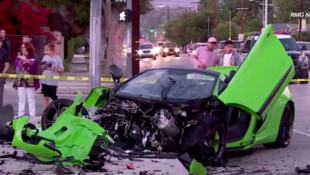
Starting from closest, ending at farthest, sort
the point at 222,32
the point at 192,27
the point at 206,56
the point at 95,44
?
the point at 95,44 < the point at 206,56 < the point at 222,32 < the point at 192,27

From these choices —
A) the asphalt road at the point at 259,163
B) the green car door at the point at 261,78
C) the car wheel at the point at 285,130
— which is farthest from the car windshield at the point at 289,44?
the green car door at the point at 261,78

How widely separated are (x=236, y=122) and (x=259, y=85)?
77 centimetres

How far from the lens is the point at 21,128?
762 centimetres

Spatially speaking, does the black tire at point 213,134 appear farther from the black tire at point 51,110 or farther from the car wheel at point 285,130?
the black tire at point 51,110

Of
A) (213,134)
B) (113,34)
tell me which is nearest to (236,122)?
(213,134)

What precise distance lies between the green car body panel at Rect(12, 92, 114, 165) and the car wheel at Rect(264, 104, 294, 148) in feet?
11.9

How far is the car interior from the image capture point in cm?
928

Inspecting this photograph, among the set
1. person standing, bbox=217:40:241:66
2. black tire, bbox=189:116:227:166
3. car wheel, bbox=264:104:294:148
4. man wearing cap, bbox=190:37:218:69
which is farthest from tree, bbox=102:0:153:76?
black tire, bbox=189:116:227:166

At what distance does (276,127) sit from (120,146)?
2812 mm

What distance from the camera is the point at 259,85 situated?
8930 millimetres

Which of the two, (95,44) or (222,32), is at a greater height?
(222,32)

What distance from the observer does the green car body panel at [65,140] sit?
743 cm

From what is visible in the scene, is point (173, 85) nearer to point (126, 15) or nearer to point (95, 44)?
point (95, 44)

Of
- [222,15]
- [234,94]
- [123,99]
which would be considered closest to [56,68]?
[123,99]
